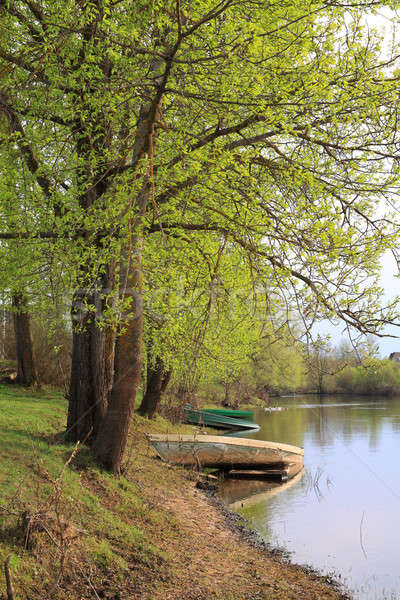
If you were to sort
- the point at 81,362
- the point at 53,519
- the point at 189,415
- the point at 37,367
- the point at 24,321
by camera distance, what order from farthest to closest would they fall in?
the point at 189,415 → the point at 37,367 → the point at 24,321 → the point at 81,362 → the point at 53,519

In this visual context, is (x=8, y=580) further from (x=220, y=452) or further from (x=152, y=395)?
(x=152, y=395)

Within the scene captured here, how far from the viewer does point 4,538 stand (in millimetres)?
5621

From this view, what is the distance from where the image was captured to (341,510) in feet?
44.7

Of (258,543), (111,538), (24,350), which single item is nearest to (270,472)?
(258,543)

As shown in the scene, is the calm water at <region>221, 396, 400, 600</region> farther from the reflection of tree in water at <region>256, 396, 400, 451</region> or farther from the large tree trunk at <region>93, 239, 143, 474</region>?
the large tree trunk at <region>93, 239, 143, 474</region>

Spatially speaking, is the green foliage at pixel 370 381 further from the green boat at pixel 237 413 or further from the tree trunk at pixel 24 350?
the tree trunk at pixel 24 350

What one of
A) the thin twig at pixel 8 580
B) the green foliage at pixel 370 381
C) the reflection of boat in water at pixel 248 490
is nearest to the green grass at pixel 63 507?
the thin twig at pixel 8 580

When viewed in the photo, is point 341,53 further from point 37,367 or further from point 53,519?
point 37,367

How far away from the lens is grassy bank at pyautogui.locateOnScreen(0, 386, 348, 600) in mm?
5664

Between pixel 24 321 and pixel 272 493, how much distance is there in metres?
9.76

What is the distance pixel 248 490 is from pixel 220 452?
1599 millimetres

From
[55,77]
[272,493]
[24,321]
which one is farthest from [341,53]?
[24,321]

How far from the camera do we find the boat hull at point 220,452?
15430 millimetres

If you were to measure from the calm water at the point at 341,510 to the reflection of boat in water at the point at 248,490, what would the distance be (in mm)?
27
